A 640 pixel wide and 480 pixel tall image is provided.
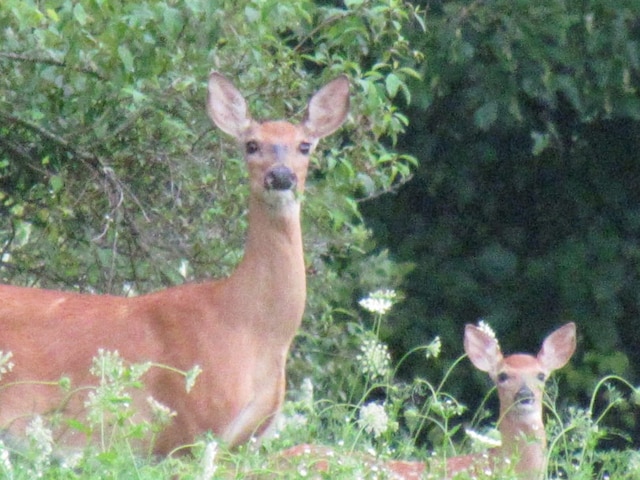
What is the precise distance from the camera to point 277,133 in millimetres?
7320

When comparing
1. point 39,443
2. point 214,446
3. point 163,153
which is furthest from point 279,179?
point 39,443

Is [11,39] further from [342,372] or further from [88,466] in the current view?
[88,466]

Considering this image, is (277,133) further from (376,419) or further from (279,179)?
(376,419)

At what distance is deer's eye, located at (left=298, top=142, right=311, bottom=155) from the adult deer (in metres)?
1.05

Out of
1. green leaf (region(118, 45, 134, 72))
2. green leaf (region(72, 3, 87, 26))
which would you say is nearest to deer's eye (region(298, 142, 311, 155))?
green leaf (region(118, 45, 134, 72))

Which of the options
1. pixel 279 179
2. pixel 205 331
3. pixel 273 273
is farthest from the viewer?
pixel 273 273

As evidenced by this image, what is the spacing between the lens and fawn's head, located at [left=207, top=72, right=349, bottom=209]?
23.1 ft

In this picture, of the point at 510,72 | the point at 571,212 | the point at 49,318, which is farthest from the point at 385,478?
the point at 571,212

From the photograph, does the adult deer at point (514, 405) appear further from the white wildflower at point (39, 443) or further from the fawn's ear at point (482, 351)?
the white wildflower at point (39, 443)

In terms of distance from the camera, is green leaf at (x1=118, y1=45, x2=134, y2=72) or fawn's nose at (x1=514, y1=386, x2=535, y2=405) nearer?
green leaf at (x1=118, y1=45, x2=134, y2=72)

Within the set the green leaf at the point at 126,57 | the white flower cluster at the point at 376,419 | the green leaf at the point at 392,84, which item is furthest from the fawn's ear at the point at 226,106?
the white flower cluster at the point at 376,419

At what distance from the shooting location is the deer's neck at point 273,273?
698 centimetres

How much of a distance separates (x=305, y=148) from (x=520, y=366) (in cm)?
145

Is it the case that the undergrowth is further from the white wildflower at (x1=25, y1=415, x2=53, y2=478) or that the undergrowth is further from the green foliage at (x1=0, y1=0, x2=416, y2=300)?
the green foliage at (x1=0, y1=0, x2=416, y2=300)
